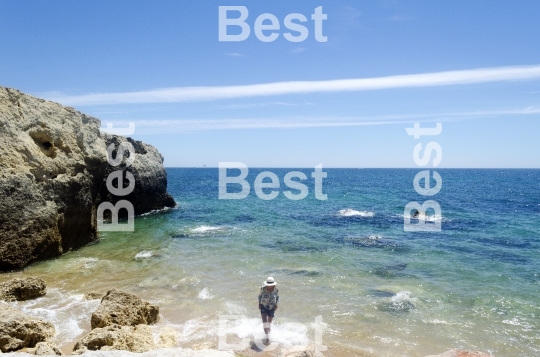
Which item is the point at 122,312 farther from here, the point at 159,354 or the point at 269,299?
the point at 159,354

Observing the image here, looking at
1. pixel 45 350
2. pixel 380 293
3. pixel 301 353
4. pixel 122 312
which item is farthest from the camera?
pixel 380 293

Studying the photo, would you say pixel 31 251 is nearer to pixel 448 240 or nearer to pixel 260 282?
pixel 260 282

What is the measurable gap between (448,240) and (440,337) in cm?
1435

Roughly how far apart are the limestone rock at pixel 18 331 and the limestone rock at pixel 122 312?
3.93ft

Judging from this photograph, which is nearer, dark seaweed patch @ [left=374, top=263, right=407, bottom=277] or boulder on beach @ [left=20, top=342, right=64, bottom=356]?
boulder on beach @ [left=20, top=342, right=64, bottom=356]

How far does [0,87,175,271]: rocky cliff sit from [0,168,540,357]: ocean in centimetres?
106

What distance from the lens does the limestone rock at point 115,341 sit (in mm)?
8203

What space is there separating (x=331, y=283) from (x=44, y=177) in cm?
1378

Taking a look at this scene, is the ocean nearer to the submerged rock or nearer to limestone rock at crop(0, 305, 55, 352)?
limestone rock at crop(0, 305, 55, 352)

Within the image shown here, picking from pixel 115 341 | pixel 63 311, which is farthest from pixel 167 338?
pixel 63 311

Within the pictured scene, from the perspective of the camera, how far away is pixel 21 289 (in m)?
12.6

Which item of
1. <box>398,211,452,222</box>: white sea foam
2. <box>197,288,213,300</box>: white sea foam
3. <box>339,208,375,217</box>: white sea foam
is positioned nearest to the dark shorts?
<box>197,288,213,300</box>: white sea foam

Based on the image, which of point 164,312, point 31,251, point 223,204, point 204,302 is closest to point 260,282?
point 204,302

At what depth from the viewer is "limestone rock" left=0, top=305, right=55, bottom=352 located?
8.20m
